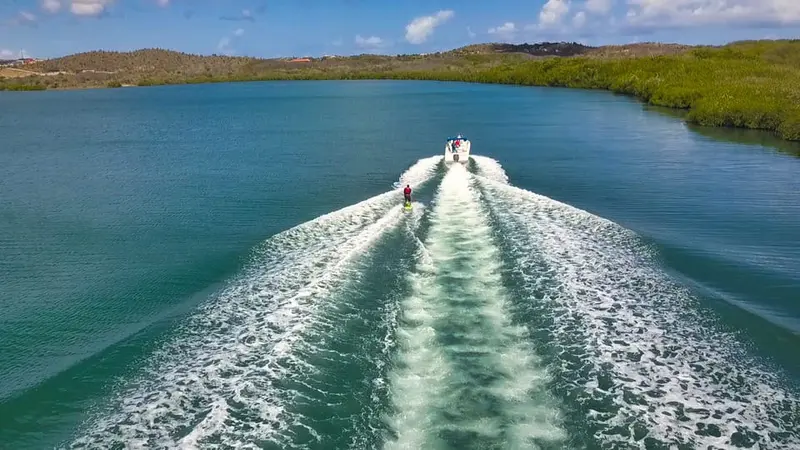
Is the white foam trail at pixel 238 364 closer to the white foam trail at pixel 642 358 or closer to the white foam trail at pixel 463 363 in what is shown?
the white foam trail at pixel 463 363

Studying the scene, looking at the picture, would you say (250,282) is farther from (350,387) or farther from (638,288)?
(638,288)

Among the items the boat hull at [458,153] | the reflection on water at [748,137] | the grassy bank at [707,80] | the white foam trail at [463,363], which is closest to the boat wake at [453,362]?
the white foam trail at [463,363]

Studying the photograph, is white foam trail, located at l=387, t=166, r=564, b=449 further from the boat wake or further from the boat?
the boat

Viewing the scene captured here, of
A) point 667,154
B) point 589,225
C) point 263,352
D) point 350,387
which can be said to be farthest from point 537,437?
point 667,154

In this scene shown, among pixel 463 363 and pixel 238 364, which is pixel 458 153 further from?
pixel 238 364

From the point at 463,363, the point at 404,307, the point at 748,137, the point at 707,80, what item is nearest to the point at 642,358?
the point at 463,363

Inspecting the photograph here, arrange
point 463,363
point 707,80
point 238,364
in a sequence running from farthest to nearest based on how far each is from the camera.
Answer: point 707,80 → point 238,364 → point 463,363

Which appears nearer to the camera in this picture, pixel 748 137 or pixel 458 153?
pixel 458 153
